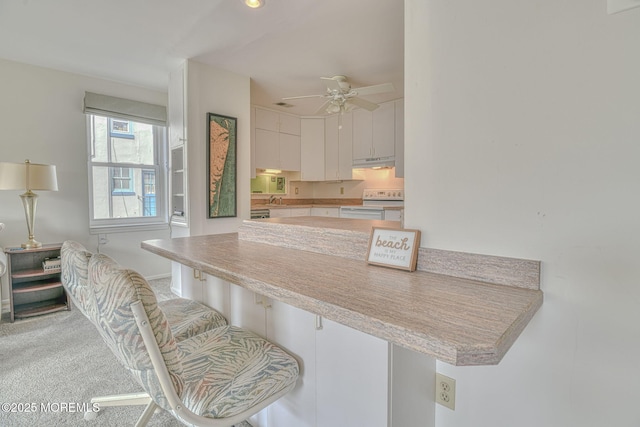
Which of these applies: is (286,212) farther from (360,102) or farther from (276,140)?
(360,102)

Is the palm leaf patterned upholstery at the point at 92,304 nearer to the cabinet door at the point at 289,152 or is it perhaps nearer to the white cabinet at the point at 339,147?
the cabinet door at the point at 289,152

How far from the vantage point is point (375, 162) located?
467 cm

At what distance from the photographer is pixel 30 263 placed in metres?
2.99

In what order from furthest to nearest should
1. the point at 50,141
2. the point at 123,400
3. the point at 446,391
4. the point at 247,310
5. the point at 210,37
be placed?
the point at 50,141
the point at 210,37
the point at 123,400
the point at 247,310
the point at 446,391

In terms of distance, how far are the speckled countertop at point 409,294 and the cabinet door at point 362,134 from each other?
3.61 metres

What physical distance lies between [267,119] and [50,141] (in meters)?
2.61

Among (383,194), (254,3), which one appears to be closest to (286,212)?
(383,194)

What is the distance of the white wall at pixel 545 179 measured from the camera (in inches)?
30.9

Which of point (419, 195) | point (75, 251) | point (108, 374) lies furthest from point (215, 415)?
point (108, 374)

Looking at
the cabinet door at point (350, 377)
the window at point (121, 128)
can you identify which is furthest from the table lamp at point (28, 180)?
the cabinet door at point (350, 377)

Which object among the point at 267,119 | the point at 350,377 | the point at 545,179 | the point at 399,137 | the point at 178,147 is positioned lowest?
the point at 350,377

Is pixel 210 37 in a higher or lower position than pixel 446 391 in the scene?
higher

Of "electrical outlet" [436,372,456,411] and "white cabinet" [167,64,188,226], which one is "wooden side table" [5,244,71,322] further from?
"electrical outlet" [436,372,456,411]

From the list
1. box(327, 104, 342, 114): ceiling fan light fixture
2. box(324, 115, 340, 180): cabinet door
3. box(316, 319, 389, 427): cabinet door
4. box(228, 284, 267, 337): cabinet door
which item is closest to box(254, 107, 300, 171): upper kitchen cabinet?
box(324, 115, 340, 180): cabinet door
